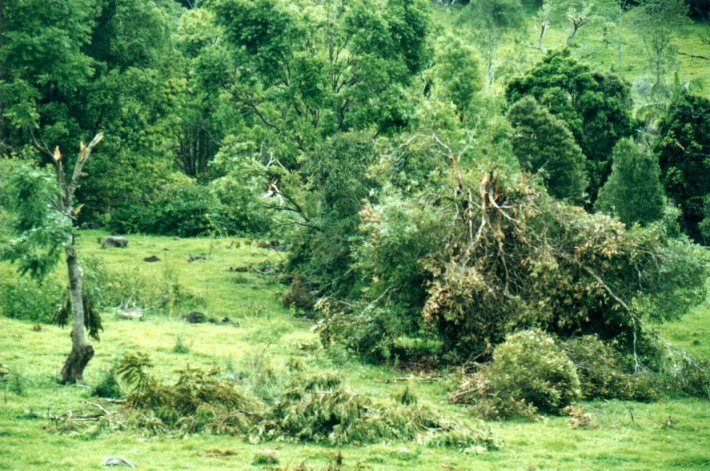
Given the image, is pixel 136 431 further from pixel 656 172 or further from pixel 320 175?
pixel 656 172

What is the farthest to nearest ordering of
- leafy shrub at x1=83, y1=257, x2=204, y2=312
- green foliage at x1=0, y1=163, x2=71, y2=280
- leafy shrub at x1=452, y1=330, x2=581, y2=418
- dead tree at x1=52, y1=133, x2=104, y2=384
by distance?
leafy shrub at x1=83, y1=257, x2=204, y2=312 → leafy shrub at x1=452, y1=330, x2=581, y2=418 → dead tree at x1=52, y1=133, x2=104, y2=384 → green foliage at x1=0, y1=163, x2=71, y2=280

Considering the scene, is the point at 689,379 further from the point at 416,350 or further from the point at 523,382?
the point at 416,350

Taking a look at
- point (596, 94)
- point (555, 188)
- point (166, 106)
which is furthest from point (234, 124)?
point (596, 94)

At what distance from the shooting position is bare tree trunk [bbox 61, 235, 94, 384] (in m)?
14.8

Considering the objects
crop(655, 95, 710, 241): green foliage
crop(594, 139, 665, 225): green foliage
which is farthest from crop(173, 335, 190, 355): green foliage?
crop(655, 95, 710, 241): green foliage

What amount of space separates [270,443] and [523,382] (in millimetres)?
5573

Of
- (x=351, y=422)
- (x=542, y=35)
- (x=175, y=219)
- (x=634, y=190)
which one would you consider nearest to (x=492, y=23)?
(x=542, y=35)

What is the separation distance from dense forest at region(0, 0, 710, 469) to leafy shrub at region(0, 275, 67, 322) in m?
0.06

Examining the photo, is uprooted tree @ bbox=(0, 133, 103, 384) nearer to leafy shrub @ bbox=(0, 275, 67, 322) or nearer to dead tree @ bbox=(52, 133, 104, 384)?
dead tree @ bbox=(52, 133, 104, 384)

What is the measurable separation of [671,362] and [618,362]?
56.7 inches

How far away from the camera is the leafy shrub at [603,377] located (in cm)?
1792

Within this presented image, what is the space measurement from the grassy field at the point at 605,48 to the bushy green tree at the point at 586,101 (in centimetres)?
2048

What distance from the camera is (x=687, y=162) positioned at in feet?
146

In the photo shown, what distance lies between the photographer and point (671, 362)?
19.5 m
